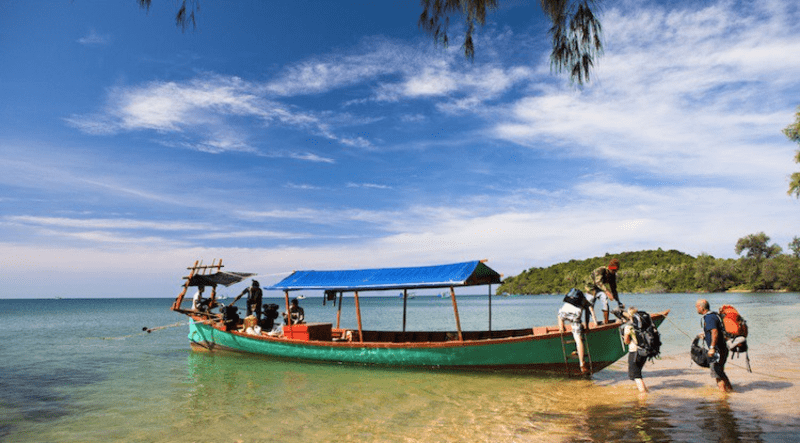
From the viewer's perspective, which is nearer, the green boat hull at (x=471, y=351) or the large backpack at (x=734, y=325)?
the large backpack at (x=734, y=325)

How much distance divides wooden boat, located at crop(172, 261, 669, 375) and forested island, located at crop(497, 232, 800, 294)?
72221 millimetres

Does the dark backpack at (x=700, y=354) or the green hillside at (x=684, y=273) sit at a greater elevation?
the green hillside at (x=684, y=273)

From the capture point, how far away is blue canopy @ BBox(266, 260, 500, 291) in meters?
13.7

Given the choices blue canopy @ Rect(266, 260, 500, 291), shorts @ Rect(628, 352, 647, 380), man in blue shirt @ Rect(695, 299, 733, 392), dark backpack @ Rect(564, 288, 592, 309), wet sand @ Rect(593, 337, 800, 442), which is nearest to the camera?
wet sand @ Rect(593, 337, 800, 442)

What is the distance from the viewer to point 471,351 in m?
13.0

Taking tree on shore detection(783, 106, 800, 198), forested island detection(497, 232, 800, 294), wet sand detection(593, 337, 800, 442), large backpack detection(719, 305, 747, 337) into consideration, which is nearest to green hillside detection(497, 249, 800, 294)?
forested island detection(497, 232, 800, 294)

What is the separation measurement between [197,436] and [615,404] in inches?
331

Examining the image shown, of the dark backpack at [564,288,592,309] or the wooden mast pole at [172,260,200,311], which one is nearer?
the dark backpack at [564,288,592,309]

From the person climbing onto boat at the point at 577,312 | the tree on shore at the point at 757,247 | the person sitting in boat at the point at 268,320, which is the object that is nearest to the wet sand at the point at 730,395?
the person climbing onto boat at the point at 577,312

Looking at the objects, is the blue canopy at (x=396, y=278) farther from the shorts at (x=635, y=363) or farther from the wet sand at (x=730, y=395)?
the shorts at (x=635, y=363)

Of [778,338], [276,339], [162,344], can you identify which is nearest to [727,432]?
[276,339]

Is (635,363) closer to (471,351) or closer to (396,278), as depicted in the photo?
(471,351)

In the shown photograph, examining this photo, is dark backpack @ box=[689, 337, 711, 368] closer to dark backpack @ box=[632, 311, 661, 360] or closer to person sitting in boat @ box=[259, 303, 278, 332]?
dark backpack @ box=[632, 311, 661, 360]

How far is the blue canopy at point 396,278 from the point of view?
13695 mm
